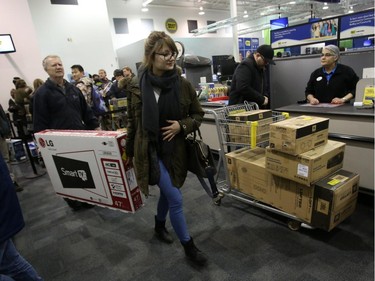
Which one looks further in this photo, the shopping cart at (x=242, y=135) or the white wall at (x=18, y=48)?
the white wall at (x=18, y=48)

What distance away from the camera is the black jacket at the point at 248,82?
8.63 feet

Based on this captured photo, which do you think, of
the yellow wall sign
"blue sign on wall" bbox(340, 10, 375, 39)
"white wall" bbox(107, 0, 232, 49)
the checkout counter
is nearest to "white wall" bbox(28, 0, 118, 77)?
"white wall" bbox(107, 0, 232, 49)

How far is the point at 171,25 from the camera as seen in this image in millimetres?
13297

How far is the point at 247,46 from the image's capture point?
1087cm

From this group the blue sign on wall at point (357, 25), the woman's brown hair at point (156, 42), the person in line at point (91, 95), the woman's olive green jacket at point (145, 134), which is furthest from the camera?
the person in line at point (91, 95)

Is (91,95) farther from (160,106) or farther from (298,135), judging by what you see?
(298,135)

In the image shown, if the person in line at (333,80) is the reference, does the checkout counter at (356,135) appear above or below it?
below

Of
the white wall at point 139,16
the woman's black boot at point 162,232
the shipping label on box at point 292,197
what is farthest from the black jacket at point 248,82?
the white wall at point 139,16

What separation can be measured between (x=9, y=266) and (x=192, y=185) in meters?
2.10

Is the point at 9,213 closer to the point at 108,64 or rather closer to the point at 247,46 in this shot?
the point at 108,64

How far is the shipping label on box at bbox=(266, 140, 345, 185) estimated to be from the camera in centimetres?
Answer: 173

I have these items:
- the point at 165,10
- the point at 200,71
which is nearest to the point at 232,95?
the point at 200,71

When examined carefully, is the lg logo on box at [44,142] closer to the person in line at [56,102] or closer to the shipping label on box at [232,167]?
the person in line at [56,102]

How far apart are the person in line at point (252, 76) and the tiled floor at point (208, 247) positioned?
43.8 inches
